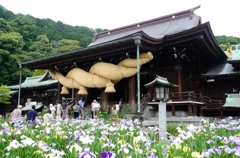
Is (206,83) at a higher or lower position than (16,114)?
higher

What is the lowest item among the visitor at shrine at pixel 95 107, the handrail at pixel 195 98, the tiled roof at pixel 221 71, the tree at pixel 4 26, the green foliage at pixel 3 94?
the visitor at shrine at pixel 95 107

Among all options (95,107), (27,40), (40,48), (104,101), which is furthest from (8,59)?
(95,107)

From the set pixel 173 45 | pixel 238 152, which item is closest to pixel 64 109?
pixel 173 45

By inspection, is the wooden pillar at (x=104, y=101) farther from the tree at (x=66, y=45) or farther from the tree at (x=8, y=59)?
the tree at (x=66, y=45)

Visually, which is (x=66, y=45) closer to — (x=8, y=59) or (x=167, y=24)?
(x=8, y=59)

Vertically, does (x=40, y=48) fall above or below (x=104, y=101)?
above

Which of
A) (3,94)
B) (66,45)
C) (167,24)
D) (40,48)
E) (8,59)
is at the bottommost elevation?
(3,94)

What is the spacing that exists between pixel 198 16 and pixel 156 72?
6473 mm

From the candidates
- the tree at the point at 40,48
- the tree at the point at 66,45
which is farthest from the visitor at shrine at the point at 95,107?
the tree at the point at 66,45

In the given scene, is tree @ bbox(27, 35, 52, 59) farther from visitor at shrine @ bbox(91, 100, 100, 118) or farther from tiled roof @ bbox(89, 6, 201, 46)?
visitor at shrine @ bbox(91, 100, 100, 118)

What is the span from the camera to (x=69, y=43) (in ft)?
172

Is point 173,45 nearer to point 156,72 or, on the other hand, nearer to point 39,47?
point 156,72

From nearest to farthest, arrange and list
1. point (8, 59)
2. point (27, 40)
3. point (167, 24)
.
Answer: point (167, 24), point (8, 59), point (27, 40)

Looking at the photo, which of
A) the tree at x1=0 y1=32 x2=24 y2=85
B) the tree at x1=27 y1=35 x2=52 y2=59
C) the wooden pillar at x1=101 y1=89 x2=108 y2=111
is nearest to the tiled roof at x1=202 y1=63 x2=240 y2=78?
the wooden pillar at x1=101 y1=89 x2=108 y2=111
